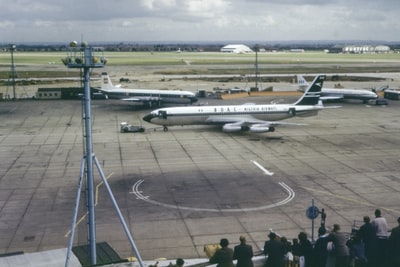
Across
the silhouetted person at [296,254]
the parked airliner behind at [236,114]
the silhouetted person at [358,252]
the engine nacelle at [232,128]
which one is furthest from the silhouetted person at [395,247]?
the engine nacelle at [232,128]

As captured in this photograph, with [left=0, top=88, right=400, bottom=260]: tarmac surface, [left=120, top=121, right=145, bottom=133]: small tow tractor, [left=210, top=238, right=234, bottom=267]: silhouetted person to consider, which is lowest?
[left=0, top=88, right=400, bottom=260]: tarmac surface

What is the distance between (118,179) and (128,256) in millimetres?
16320

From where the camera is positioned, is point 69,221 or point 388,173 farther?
point 388,173

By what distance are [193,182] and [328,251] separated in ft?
76.4

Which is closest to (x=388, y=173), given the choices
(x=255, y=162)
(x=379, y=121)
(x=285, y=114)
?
(x=255, y=162)

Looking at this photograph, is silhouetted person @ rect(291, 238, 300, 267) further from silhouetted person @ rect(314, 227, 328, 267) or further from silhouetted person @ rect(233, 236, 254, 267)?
silhouetted person @ rect(233, 236, 254, 267)

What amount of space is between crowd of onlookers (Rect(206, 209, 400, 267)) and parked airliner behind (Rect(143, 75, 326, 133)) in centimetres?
4437

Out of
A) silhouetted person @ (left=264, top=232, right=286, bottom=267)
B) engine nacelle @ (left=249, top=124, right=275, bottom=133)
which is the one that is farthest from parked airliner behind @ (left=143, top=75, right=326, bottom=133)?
silhouetted person @ (left=264, top=232, right=286, bottom=267)

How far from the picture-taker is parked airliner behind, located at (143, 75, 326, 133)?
65188 mm

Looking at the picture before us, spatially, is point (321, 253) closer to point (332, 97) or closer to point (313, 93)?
point (313, 93)

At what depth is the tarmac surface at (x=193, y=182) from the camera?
31.0 m

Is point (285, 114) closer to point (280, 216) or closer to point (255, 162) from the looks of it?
point (255, 162)

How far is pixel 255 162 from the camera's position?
49.5 meters

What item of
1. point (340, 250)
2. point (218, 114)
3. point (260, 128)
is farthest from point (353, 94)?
point (340, 250)
